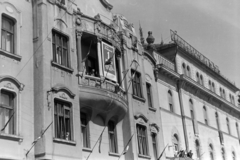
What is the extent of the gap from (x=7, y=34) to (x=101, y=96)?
263 inches

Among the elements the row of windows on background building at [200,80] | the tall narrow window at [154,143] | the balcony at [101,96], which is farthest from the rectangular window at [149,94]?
the row of windows on background building at [200,80]

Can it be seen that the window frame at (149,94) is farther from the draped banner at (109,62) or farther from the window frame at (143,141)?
the draped banner at (109,62)

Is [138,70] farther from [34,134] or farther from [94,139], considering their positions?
[34,134]

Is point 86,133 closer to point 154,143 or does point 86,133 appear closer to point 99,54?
point 99,54

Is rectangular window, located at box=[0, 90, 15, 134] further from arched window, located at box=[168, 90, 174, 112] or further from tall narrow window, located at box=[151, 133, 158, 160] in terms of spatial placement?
arched window, located at box=[168, 90, 174, 112]

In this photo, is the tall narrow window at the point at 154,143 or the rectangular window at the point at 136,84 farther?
the tall narrow window at the point at 154,143

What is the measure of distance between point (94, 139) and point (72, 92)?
12.1 ft

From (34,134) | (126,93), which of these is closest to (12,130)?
(34,134)

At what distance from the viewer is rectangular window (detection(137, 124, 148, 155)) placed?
26.9 metres

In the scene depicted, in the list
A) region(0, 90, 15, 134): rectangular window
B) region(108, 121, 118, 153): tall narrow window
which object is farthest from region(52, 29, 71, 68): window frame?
region(108, 121, 118, 153): tall narrow window

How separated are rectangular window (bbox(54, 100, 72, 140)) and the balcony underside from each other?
1.75 meters

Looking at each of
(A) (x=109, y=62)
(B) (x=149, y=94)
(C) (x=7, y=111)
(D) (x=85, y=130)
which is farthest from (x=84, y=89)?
(B) (x=149, y=94)

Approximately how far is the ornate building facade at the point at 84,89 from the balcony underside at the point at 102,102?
60 millimetres

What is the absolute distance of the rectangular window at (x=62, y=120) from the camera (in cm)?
2040
